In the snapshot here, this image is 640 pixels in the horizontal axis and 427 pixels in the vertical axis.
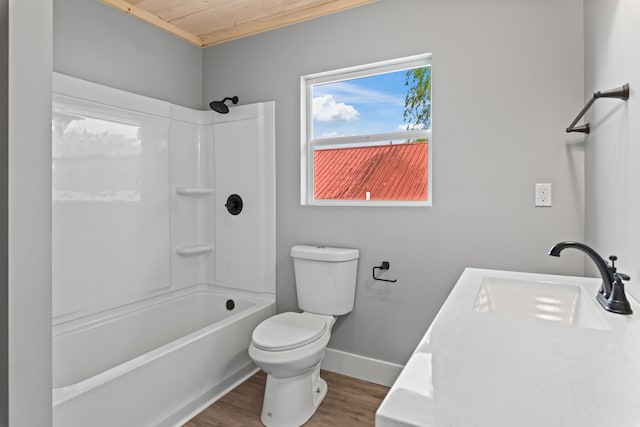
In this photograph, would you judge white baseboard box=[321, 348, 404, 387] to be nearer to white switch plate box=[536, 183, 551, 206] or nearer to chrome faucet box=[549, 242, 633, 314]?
white switch plate box=[536, 183, 551, 206]

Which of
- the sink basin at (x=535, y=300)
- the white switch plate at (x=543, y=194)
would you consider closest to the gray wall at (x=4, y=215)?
the sink basin at (x=535, y=300)

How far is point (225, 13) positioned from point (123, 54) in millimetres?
730

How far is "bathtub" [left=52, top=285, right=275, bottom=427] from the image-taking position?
1.54m

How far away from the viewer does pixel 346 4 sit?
2289 mm

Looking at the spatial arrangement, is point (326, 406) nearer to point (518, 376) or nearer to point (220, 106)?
point (518, 376)

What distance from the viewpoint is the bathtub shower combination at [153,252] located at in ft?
6.00

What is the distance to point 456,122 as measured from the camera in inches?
79.5

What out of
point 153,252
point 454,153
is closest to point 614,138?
point 454,153

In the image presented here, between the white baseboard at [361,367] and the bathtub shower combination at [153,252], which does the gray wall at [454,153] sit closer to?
the white baseboard at [361,367]

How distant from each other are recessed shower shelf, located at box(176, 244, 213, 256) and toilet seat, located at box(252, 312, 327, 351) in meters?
0.93

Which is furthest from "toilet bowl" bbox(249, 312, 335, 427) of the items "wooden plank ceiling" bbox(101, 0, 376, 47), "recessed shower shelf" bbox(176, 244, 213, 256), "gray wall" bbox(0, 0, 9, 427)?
"wooden plank ceiling" bbox(101, 0, 376, 47)

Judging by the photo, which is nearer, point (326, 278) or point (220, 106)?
point (326, 278)

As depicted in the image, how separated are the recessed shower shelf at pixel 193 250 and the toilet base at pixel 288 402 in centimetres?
120

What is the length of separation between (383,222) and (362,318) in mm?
645
